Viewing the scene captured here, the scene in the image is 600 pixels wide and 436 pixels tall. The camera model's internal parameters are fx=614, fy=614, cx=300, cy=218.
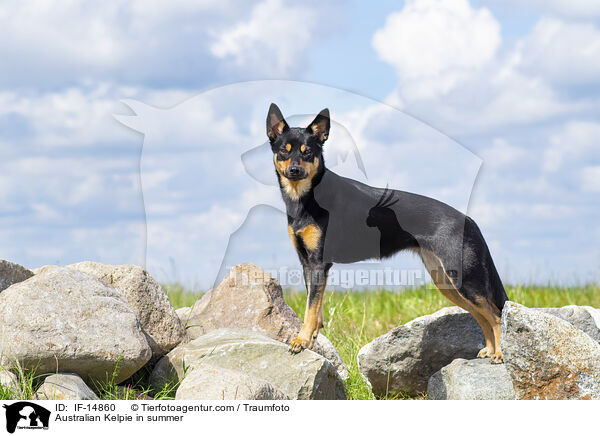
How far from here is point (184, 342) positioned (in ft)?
20.4

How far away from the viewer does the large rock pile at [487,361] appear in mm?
4883

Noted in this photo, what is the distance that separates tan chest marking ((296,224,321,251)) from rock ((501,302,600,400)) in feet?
5.59

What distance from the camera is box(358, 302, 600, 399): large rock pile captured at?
4883 millimetres

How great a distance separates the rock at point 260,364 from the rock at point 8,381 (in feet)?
4.12

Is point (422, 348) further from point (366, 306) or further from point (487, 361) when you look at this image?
point (366, 306)

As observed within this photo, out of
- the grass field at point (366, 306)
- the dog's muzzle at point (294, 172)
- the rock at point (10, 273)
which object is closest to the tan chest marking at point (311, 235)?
the dog's muzzle at point (294, 172)

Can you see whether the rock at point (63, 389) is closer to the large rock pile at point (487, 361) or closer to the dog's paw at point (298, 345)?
the dog's paw at point (298, 345)

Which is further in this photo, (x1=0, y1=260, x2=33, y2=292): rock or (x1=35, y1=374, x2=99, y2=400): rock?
(x1=0, y1=260, x2=33, y2=292): rock

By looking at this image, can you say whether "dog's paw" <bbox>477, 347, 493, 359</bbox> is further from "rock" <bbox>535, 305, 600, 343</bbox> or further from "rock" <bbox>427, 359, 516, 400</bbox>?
"rock" <bbox>535, 305, 600, 343</bbox>

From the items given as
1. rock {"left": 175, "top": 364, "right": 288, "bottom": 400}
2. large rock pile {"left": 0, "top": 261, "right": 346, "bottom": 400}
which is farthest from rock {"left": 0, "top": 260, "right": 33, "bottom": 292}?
rock {"left": 175, "top": 364, "right": 288, "bottom": 400}

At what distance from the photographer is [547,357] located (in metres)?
4.89
